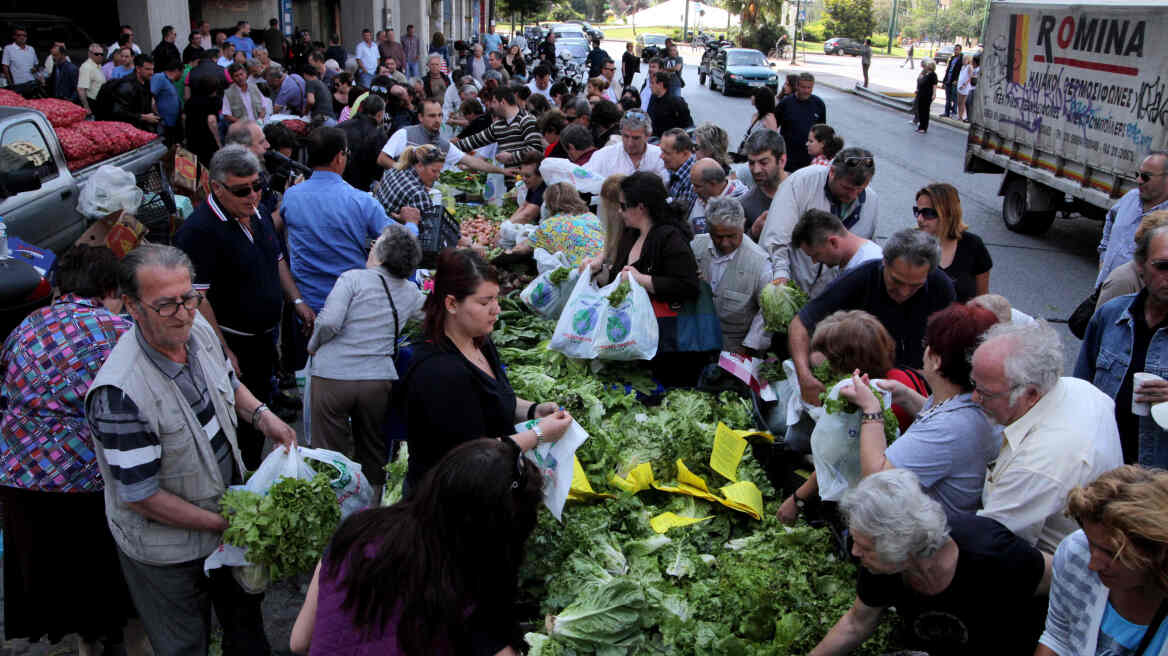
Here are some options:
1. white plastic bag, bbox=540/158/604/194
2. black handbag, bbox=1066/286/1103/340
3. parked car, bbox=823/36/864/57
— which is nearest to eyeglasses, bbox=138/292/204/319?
white plastic bag, bbox=540/158/604/194

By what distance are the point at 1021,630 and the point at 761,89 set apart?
8.94 meters

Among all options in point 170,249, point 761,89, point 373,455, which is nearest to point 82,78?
point 761,89

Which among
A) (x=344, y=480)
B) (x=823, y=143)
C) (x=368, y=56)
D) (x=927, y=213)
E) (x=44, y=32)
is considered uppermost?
(x=44, y=32)

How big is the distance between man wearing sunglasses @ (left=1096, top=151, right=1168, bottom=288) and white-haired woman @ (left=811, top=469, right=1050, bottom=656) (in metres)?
4.12

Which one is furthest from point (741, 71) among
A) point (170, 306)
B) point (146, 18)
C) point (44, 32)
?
point (170, 306)

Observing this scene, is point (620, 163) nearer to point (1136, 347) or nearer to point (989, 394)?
point (1136, 347)

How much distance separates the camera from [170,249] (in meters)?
3.19

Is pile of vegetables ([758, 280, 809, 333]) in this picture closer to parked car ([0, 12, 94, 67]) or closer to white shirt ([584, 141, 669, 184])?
white shirt ([584, 141, 669, 184])

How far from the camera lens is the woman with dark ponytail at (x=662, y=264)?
5312 mm

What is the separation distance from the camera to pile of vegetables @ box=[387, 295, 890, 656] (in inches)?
130

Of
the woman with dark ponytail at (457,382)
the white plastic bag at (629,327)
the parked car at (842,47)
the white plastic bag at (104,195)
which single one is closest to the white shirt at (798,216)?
the white plastic bag at (629,327)

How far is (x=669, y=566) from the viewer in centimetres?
380

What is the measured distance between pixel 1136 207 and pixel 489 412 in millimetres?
5697

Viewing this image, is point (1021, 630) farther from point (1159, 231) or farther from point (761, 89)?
point (761, 89)
